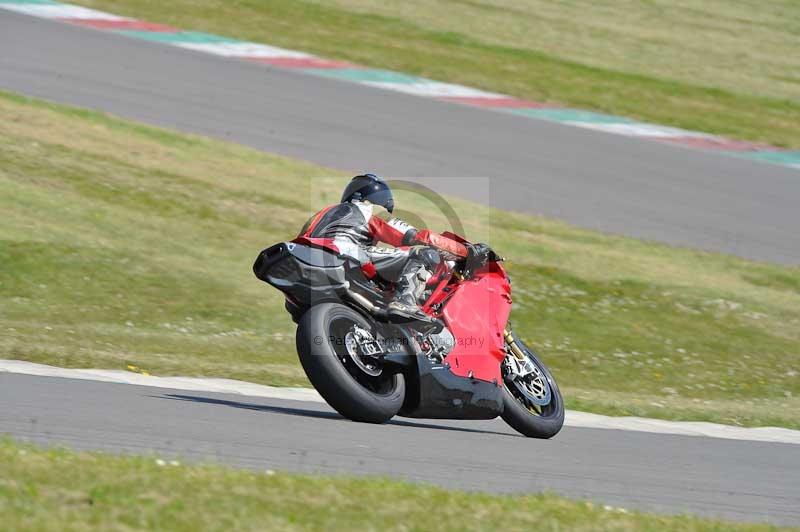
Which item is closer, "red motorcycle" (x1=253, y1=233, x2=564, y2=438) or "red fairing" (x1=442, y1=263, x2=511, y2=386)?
"red motorcycle" (x1=253, y1=233, x2=564, y2=438)

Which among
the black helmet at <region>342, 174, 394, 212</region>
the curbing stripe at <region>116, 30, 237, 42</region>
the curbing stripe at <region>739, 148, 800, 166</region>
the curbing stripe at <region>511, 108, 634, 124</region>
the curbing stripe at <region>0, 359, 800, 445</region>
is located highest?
the curbing stripe at <region>739, 148, 800, 166</region>

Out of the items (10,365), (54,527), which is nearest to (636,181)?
(10,365)

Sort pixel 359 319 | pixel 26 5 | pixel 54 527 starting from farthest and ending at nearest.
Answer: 1. pixel 26 5
2. pixel 359 319
3. pixel 54 527

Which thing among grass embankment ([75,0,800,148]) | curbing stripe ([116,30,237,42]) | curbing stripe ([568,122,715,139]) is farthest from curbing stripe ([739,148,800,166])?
curbing stripe ([116,30,237,42])

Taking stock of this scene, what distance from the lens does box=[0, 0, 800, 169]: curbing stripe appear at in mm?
22141

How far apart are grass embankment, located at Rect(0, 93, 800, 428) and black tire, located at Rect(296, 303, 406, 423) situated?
9.26 ft


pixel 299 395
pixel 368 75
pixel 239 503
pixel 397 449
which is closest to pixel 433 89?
pixel 368 75

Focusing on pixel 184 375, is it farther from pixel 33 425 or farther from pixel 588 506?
pixel 588 506

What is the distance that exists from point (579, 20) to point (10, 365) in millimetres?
22945

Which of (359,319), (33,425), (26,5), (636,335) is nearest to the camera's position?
(33,425)

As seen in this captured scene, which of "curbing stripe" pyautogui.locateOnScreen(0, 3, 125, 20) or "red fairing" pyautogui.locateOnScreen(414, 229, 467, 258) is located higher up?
"curbing stripe" pyautogui.locateOnScreen(0, 3, 125, 20)

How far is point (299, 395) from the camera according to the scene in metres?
9.84

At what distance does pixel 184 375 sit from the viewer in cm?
1005

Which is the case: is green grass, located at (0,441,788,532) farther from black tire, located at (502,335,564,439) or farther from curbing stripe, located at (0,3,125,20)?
curbing stripe, located at (0,3,125,20)
